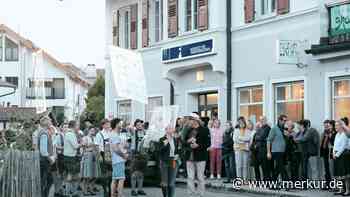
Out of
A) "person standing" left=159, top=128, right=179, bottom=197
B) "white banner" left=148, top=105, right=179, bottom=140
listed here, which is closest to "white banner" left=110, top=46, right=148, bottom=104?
"white banner" left=148, top=105, right=179, bottom=140

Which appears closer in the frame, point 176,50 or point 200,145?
point 200,145

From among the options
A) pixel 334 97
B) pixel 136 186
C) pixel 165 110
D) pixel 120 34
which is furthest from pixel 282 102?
pixel 120 34

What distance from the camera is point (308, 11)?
22688 millimetres

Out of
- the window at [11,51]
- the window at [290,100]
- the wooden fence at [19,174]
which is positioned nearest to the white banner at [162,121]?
the wooden fence at [19,174]

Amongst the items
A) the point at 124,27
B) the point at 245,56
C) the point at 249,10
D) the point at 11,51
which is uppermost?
the point at 11,51

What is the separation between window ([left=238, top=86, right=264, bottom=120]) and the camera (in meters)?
25.4

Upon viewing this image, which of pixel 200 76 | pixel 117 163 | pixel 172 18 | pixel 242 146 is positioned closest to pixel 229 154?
pixel 242 146

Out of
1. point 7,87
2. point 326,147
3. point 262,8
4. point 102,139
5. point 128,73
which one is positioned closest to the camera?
point 102,139

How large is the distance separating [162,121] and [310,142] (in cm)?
485

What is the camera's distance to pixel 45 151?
56.7ft

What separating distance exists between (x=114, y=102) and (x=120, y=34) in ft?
10.0

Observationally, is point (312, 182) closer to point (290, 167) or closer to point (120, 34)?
point (290, 167)

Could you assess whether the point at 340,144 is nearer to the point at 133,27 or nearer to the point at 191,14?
the point at 191,14

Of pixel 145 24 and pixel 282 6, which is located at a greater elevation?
pixel 145 24
